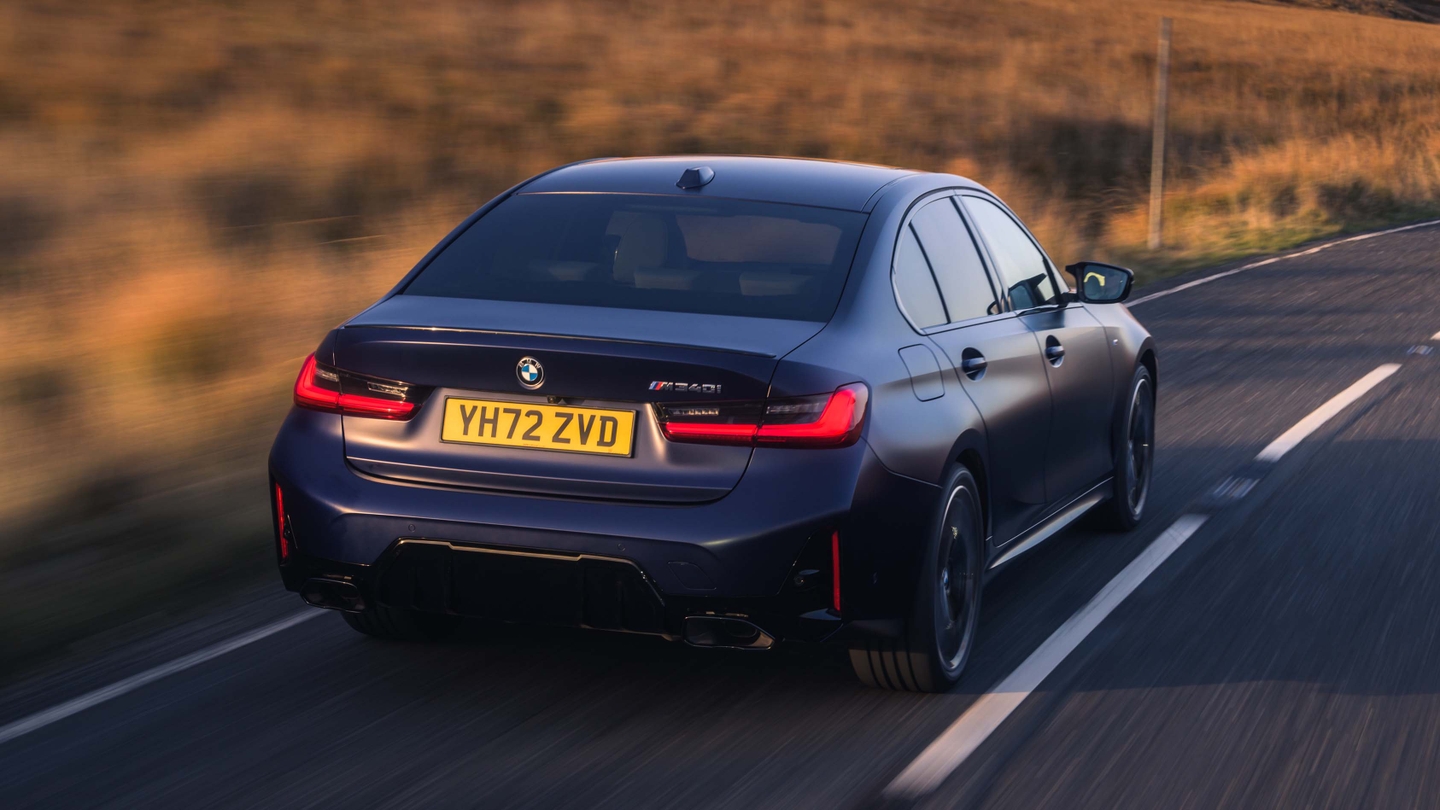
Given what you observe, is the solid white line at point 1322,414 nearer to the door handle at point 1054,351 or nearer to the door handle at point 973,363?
the door handle at point 1054,351

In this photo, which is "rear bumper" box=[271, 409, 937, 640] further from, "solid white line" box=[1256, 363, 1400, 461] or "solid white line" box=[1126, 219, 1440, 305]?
"solid white line" box=[1126, 219, 1440, 305]

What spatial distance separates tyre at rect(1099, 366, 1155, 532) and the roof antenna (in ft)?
8.04

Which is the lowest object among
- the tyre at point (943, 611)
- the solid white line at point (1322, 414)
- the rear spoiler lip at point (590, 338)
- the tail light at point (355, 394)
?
the solid white line at point (1322, 414)

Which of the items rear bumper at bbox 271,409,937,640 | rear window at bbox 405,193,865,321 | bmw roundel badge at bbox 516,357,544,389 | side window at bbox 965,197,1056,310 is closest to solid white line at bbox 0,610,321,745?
rear bumper at bbox 271,409,937,640

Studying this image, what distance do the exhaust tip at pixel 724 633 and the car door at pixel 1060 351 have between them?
1.92 meters

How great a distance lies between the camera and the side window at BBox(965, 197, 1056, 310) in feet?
21.0

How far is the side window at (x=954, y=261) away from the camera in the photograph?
19.0 ft

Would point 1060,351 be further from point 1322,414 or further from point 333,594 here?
point 1322,414

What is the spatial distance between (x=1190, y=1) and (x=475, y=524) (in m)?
77.7

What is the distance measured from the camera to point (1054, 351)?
6453mm

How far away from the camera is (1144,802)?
4457 millimetres

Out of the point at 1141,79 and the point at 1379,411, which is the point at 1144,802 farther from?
the point at 1141,79

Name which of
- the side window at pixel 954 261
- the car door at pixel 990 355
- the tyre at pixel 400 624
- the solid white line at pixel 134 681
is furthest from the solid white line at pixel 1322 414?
the solid white line at pixel 134 681

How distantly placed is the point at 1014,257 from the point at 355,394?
8.86ft
